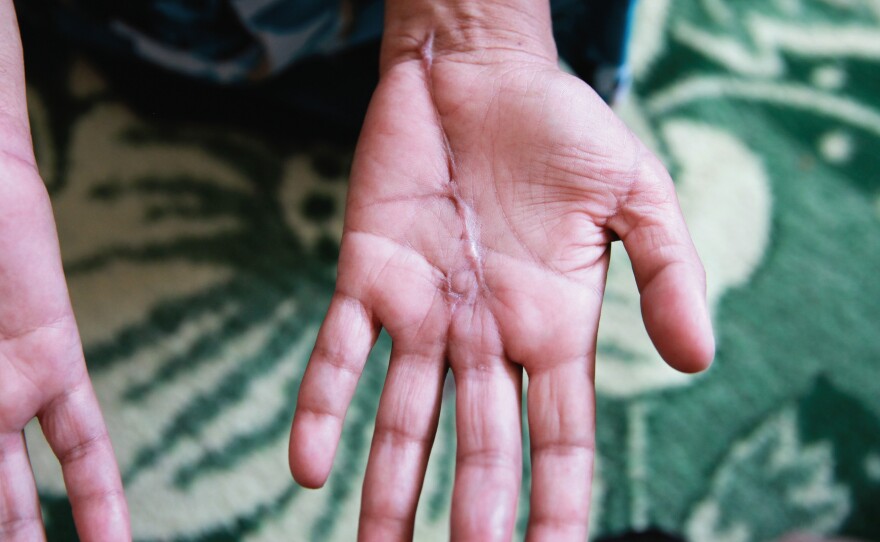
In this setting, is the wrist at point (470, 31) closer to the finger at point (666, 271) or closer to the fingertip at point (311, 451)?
the finger at point (666, 271)

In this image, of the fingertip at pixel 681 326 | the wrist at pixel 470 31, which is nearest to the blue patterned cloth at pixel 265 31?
the wrist at pixel 470 31

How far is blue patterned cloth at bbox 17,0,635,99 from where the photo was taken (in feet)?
2.63

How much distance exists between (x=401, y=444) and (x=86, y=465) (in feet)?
0.84

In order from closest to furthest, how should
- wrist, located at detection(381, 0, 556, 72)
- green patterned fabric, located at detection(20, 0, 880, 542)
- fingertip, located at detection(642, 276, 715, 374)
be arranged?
fingertip, located at detection(642, 276, 715, 374) → wrist, located at detection(381, 0, 556, 72) → green patterned fabric, located at detection(20, 0, 880, 542)

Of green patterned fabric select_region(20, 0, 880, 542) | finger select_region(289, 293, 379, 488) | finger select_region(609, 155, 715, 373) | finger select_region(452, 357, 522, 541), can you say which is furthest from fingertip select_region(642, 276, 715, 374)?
green patterned fabric select_region(20, 0, 880, 542)

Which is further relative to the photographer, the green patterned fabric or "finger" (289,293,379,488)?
the green patterned fabric

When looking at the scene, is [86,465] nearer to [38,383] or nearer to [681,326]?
[38,383]

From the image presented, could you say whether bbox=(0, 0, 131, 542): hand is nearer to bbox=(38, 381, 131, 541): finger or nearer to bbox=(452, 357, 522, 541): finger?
bbox=(38, 381, 131, 541): finger

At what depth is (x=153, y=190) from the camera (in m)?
0.99

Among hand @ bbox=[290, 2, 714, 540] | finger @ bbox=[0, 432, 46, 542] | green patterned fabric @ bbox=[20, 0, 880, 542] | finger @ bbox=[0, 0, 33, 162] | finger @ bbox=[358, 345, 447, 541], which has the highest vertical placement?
finger @ bbox=[0, 0, 33, 162]

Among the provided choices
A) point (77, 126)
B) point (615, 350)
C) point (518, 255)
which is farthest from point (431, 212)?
point (77, 126)

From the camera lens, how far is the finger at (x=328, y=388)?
0.57 meters

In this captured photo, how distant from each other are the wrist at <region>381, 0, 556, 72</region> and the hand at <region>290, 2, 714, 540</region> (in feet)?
0.07

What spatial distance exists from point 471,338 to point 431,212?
0.13 m
